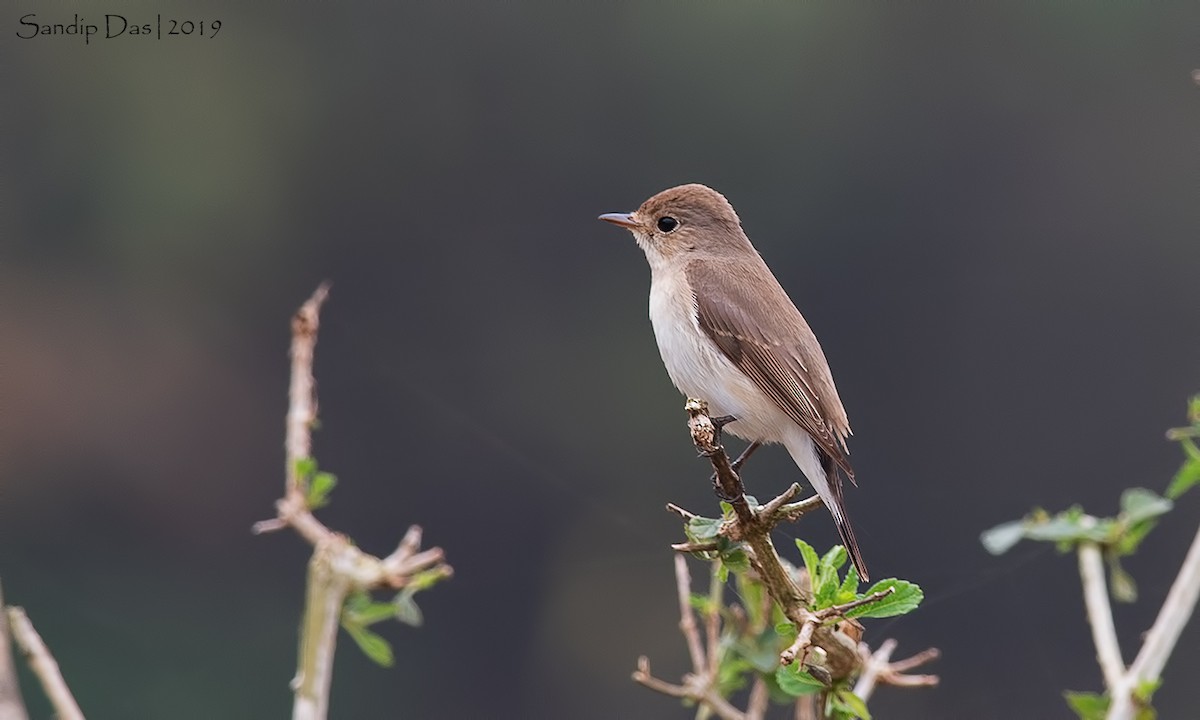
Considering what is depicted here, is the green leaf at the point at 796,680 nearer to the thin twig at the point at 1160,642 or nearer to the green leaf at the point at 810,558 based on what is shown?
the green leaf at the point at 810,558

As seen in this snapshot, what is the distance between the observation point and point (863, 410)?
9.92 metres

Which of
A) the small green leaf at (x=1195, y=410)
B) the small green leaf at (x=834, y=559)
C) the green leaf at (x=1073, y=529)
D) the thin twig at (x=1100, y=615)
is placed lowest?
the thin twig at (x=1100, y=615)

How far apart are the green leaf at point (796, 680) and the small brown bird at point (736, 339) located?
39.5 inches

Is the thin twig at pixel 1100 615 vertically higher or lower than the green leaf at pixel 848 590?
lower

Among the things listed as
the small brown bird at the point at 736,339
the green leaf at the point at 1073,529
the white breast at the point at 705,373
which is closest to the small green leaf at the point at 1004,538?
the green leaf at the point at 1073,529

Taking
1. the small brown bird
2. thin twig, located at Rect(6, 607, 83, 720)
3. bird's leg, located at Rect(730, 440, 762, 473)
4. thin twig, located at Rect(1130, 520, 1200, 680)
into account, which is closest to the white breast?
the small brown bird

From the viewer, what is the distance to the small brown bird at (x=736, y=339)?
2.91 m

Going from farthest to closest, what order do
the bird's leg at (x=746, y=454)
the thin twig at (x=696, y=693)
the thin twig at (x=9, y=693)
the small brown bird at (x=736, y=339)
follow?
the small brown bird at (x=736, y=339) → the bird's leg at (x=746, y=454) → the thin twig at (x=696, y=693) → the thin twig at (x=9, y=693)

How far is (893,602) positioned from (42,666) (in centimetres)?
88

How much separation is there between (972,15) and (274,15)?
598cm

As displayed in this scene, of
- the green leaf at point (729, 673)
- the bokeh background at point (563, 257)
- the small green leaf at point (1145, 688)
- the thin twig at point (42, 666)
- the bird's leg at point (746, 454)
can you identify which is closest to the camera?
the thin twig at point (42, 666)

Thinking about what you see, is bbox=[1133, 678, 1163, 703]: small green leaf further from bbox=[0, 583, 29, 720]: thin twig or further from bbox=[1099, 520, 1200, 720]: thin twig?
bbox=[0, 583, 29, 720]: thin twig

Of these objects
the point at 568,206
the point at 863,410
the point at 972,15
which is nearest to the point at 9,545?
the point at 568,206

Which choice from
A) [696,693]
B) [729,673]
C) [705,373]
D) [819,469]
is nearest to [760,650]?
[729,673]
